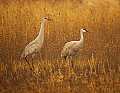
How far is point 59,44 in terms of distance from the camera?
14.1 ft

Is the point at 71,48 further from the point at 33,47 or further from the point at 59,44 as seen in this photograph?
the point at 33,47

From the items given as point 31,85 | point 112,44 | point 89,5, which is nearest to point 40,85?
point 31,85

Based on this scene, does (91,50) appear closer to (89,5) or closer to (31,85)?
(89,5)

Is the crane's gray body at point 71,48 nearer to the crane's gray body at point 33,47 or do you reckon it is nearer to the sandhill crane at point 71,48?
the sandhill crane at point 71,48

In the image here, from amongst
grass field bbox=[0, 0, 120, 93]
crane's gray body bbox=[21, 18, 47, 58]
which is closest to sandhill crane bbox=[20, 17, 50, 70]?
crane's gray body bbox=[21, 18, 47, 58]

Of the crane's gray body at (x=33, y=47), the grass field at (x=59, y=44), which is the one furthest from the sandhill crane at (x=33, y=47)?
the grass field at (x=59, y=44)

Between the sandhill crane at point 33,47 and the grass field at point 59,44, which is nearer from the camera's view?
the grass field at point 59,44

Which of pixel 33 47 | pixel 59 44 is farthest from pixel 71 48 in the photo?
pixel 33 47

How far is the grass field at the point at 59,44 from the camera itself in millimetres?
3467

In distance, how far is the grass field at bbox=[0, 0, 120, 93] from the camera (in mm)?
3467

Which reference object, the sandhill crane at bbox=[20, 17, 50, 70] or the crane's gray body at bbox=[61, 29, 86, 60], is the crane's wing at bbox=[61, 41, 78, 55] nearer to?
the crane's gray body at bbox=[61, 29, 86, 60]

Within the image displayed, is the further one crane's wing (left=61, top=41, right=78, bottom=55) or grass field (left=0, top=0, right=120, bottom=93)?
crane's wing (left=61, top=41, right=78, bottom=55)

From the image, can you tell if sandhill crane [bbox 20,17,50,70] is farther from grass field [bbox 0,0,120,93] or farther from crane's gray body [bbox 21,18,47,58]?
grass field [bbox 0,0,120,93]

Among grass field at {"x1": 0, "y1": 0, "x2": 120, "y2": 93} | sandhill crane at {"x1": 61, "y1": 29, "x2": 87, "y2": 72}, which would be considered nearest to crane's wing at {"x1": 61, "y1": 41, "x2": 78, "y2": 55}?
sandhill crane at {"x1": 61, "y1": 29, "x2": 87, "y2": 72}
